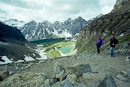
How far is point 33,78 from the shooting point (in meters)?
7.96

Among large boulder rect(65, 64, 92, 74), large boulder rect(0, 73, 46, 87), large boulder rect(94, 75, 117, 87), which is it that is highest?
large boulder rect(65, 64, 92, 74)

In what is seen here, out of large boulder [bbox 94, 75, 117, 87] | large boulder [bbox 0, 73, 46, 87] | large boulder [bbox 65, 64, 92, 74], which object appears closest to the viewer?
large boulder [bbox 94, 75, 117, 87]

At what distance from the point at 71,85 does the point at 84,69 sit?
118 inches

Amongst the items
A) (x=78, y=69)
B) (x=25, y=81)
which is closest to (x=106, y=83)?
(x=78, y=69)

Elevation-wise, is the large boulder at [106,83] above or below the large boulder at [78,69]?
below

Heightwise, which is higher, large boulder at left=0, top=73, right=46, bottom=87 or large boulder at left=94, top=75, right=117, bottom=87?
large boulder at left=94, top=75, right=117, bottom=87

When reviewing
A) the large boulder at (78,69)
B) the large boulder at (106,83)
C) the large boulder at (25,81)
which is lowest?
→ the large boulder at (25,81)

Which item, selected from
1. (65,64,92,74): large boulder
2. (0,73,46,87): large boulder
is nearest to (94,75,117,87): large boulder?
(65,64,92,74): large boulder

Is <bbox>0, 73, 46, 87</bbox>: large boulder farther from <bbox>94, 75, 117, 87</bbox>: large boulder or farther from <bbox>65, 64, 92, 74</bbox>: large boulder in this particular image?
<bbox>94, 75, 117, 87</bbox>: large boulder

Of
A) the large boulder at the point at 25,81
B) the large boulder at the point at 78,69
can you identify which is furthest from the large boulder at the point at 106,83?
the large boulder at the point at 25,81

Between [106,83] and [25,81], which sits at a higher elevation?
[106,83]

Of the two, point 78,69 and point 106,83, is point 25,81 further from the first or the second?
point 106,83

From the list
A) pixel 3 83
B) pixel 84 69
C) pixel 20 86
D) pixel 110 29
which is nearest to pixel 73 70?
pixel 84 69

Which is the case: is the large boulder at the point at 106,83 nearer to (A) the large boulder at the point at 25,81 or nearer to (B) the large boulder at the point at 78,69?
(B) the large boulder at the point at 78,69
